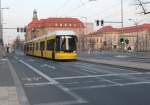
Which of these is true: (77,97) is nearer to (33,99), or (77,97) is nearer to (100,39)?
(33,99)

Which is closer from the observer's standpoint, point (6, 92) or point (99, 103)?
point (99, 103)

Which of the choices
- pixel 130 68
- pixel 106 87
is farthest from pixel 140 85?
pixel 130 68

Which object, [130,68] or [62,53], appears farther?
[62,53]

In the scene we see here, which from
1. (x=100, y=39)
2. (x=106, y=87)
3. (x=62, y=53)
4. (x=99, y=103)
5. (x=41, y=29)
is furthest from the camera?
(x=100, y=39)

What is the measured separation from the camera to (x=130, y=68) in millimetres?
31781

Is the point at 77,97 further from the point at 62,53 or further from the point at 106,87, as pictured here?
the point at 62,53

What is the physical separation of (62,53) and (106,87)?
3003cm

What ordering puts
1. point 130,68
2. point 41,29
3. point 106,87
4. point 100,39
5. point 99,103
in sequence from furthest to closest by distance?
1. point 100,39
2. point 41,29
3. point 130,68
4. point 106,87
5. point 99,103

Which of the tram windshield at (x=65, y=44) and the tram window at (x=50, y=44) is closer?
the tram windshield at (x=65, y=44)

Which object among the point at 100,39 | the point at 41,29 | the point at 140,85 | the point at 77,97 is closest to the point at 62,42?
the point at 140,85

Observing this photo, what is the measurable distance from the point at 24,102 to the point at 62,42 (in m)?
34.3

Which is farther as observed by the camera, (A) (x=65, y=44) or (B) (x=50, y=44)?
(B) (x=50, y=44)

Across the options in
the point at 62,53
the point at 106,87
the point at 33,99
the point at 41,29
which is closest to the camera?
the point at 33,99

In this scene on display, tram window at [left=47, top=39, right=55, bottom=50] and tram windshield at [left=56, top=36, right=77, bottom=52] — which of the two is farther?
tram window at [left=47, top=39, right=55, bottom=50]
